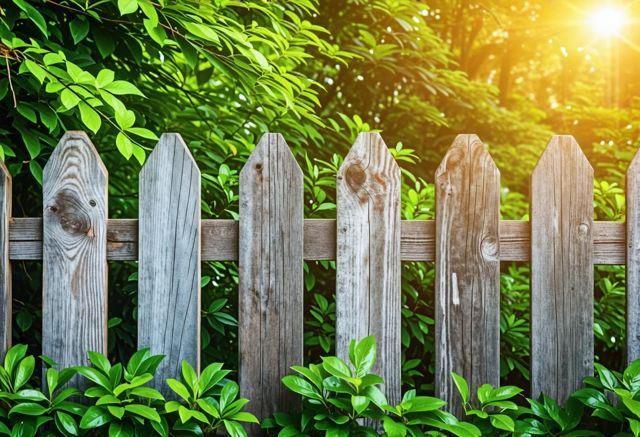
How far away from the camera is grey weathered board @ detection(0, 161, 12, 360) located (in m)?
2.04

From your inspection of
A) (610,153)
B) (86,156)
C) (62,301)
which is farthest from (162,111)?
(610,153)

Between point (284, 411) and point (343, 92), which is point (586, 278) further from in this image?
point (343, 92)

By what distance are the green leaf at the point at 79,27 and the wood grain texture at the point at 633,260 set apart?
2056 millimetres

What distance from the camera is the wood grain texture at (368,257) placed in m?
2.05

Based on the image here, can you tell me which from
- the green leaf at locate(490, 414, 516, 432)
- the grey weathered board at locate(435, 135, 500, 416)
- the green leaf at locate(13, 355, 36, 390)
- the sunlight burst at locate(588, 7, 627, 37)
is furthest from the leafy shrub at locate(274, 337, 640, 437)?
the sunlight burst at locate(588, 7, 627, 37)

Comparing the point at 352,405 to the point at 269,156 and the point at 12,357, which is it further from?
the point at 12,357

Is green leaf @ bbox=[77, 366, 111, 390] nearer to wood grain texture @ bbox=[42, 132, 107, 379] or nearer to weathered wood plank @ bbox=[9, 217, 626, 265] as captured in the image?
wood grain texture @ bbox=[42, 132, 107, 379]

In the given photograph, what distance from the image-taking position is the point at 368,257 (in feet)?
6.73

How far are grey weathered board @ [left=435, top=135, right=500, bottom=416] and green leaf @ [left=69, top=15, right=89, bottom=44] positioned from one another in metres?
1.41

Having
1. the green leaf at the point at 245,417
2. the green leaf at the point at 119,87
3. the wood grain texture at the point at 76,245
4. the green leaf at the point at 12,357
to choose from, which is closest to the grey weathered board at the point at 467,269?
the green leaf at the point at 245,417

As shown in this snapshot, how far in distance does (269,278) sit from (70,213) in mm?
727

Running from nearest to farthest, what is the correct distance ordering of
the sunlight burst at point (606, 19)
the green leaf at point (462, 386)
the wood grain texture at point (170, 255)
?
the green leaf at point (462, 386), the wood grain texture at point (170, 255), the sunlight burst at point (606, 19)

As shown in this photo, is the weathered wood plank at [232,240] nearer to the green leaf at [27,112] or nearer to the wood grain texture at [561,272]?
the wood grain texture at [561,272]

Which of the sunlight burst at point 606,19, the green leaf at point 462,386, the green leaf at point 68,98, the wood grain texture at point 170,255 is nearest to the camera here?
the green leaf at point 68,98
